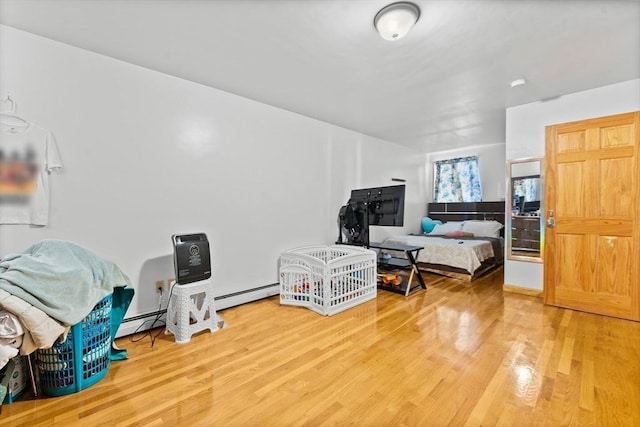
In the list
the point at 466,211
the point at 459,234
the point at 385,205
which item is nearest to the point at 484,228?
the point at 459,234

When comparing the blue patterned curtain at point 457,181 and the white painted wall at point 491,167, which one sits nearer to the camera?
the white painted wall at point 491,167

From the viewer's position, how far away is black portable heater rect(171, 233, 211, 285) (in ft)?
7.21

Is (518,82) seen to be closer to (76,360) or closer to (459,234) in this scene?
(459,234)

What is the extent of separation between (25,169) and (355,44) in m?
2.49

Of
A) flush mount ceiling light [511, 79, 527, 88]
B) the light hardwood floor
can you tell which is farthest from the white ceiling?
the light hardwood floor

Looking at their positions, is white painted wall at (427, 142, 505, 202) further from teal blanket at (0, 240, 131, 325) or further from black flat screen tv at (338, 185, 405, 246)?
teal blanket at (0, 240, 131, 325)

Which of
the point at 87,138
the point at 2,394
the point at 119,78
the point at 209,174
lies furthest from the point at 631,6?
the point at 2,394

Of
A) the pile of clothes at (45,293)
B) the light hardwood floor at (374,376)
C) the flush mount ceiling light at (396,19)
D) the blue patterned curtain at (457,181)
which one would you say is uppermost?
the flush mount ceiling light at (396,19)

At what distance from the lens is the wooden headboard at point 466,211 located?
5.13 metres

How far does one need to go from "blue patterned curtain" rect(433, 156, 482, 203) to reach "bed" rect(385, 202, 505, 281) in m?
0.16

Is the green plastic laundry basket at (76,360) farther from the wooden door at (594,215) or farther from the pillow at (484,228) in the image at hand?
the pillow at (484,228)

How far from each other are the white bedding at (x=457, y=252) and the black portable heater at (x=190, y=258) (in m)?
2.87

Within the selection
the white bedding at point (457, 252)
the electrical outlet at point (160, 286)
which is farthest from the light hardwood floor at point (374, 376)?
the white bedding at point (457, 252)

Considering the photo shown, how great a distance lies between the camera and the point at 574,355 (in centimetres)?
191
